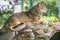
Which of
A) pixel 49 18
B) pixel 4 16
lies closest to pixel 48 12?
pixel 49 18

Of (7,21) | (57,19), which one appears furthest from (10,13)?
(57,19)

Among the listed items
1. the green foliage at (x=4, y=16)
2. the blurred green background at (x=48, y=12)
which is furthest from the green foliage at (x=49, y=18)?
the green foliage at (x=4, y=16)

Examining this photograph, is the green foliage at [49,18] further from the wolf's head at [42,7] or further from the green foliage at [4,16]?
the green foliage at [4,16]

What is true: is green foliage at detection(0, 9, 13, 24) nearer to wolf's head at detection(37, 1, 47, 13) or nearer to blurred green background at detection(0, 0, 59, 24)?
blurred green background at detection(0, 0, 59, 24)

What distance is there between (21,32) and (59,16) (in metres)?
0.52

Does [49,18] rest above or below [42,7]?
below

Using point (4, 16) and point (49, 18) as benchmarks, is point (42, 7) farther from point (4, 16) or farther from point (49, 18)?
point (4, 16)

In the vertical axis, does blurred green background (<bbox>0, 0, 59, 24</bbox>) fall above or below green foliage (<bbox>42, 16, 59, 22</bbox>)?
above

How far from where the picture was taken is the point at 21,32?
97.2 inches

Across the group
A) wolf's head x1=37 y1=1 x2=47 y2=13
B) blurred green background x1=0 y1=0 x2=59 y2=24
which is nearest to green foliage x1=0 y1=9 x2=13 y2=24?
blurred green background x1=0 y1=0 x2=59 y2=24

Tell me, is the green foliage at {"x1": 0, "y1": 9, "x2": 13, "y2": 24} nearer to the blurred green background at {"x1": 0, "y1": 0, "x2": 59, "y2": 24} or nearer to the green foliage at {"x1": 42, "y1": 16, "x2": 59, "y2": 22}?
the blurred green background at {"x1": 0, "y1": 0, "x2": 59, "y2": 24}

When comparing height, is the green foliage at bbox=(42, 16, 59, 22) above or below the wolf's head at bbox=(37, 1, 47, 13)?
below

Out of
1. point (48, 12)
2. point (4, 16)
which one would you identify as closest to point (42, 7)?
point (48, 12)

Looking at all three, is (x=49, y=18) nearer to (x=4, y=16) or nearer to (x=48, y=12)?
(x=48, y=12)
